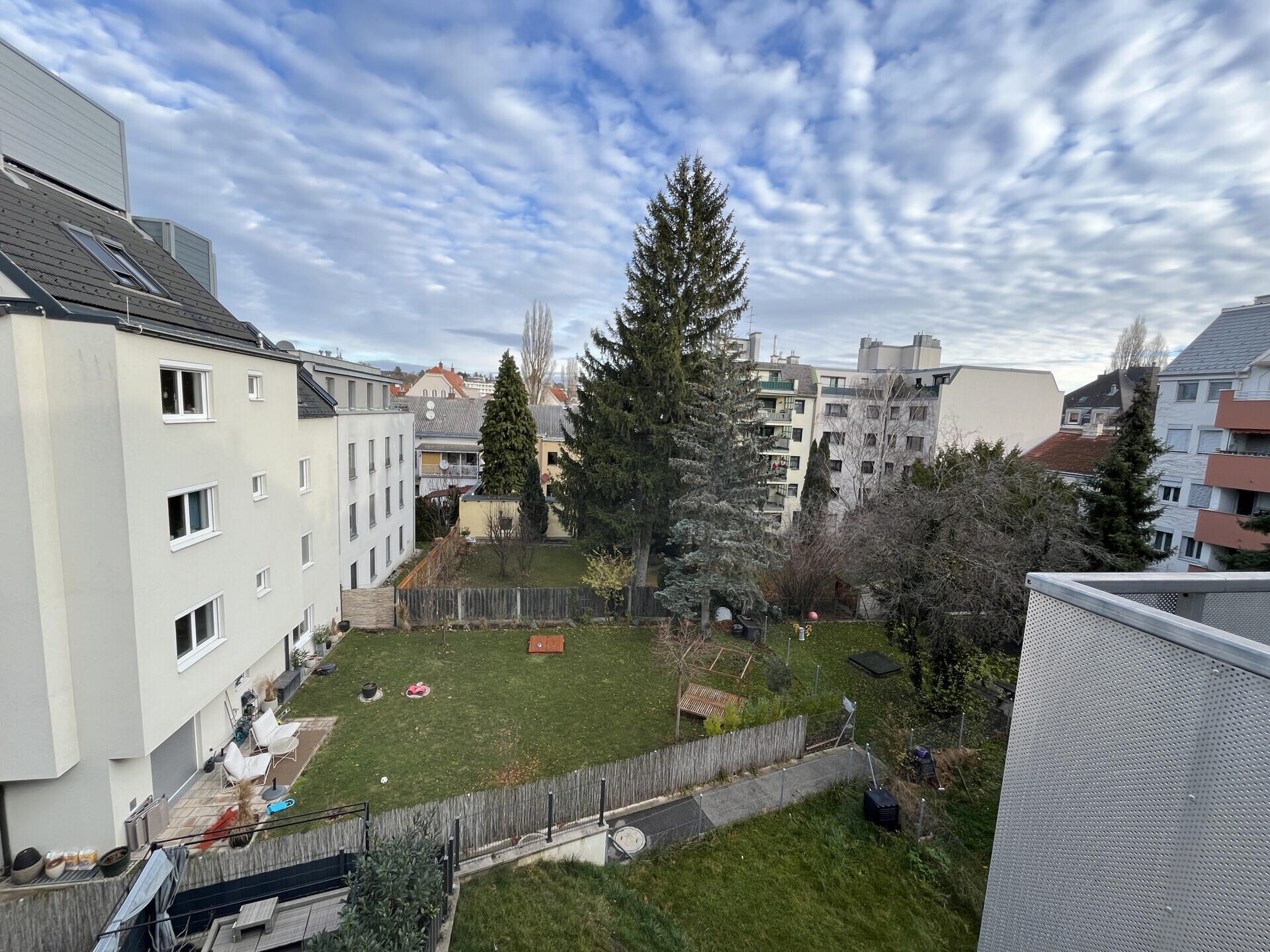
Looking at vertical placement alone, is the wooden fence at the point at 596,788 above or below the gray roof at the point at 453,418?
below

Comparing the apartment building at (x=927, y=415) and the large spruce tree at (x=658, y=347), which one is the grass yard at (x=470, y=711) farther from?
the apartment building at (x=927, y=415)

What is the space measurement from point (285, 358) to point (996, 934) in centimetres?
1690

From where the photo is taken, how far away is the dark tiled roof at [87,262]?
8695 mm

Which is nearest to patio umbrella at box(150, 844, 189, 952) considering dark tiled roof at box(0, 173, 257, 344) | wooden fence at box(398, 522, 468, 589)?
dark tiled roof at box(0, 173, 257, 344)

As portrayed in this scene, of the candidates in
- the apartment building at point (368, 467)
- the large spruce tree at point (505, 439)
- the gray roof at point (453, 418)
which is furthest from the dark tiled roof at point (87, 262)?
the gray roof at point (453, 418)

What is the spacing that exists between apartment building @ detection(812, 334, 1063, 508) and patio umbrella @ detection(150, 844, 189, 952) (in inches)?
Answer: 1164

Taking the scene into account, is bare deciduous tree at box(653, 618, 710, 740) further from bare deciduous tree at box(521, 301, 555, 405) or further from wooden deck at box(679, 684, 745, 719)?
bare deciduous tree at box(521, 301, 555, 405)

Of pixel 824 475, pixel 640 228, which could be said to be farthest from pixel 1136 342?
pixel 640 228

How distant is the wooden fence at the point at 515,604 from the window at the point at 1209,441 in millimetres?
24984

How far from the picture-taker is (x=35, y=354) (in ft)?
25.3

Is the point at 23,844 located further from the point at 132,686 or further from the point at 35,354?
the point at 35,354

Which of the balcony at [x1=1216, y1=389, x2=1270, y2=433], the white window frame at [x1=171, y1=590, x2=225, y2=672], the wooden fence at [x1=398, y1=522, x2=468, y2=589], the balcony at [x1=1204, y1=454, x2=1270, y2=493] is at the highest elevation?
the balcony at [x1=1216, y1=389, x2=1270, y2=433]

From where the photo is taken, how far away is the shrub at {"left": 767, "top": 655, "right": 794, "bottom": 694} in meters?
15.9

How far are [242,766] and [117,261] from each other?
1041 cm
